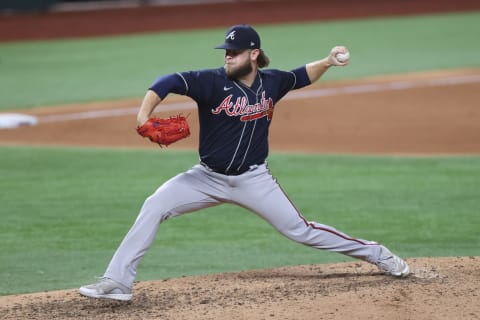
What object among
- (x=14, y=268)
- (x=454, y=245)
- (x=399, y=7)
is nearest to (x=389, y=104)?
(x=454, y=245)

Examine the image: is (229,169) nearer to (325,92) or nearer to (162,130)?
(162,130)

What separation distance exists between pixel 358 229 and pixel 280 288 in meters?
2.25

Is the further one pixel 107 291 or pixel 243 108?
pixel 243 108

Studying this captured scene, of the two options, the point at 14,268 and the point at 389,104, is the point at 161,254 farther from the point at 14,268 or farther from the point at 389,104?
the point at 389,104

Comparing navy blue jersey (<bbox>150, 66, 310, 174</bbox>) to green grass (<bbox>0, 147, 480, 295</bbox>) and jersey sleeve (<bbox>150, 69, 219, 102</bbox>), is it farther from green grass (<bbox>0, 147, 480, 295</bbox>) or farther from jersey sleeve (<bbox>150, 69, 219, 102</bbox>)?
green grass (<bbox>0, 147, 480, 295</bbox>)

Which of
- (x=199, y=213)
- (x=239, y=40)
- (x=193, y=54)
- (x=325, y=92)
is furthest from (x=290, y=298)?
(x=193, y=54)

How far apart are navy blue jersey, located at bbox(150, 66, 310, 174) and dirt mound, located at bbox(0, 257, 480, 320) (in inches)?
34.6

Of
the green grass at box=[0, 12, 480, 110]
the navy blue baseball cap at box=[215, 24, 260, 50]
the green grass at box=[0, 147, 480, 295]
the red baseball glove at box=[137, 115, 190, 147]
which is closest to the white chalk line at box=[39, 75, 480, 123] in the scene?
the green grass at box=[0, 12, 480, 110]

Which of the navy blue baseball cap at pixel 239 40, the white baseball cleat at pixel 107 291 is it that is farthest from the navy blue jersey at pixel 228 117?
A: the white baseball cleat at pixel 107 291

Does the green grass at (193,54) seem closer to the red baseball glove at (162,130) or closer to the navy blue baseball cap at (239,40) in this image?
the navy blue baseball cap at (239,40)

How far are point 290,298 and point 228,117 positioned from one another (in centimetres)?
125

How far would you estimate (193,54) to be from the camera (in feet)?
70.7

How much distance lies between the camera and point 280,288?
6.46 meters

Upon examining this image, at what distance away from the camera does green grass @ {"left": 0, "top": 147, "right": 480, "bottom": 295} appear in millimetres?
7766
